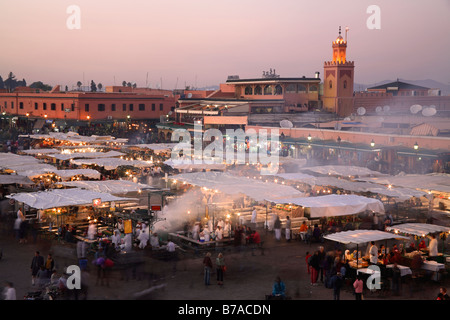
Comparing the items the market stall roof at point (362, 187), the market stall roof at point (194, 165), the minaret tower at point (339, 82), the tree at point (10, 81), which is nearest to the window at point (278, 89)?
the minaret tower at point (339, 82)

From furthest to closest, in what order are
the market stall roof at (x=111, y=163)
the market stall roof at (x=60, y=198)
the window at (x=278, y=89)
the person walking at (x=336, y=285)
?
the window at (x=278, y=89), the market stall roof at (x=111, y=163), the market stall roof at (x=60, y=198), the person walking at (x=336, y=285)

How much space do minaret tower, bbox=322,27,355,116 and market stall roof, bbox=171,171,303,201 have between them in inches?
1483

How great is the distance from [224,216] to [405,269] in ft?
27.4

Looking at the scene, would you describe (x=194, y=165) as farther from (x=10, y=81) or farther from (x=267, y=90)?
(x=10, y=81)

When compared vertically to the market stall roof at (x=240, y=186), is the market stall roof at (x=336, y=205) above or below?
below

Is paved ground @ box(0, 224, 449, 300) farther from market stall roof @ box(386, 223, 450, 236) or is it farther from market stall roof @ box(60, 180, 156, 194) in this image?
market stall roof @ box(60, 180, 156, 194)

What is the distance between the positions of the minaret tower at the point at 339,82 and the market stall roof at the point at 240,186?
3767cm

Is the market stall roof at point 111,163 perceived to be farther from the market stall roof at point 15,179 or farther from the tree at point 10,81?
the tree at point 10,81

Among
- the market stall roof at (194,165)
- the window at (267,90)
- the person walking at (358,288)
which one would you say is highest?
the window at (267,90)

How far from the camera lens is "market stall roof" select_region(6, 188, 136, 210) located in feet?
62.0

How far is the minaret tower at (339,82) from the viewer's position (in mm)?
60156

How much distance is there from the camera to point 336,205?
19359 millimetres

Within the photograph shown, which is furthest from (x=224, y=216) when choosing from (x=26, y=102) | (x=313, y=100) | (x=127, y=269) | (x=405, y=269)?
(x=26, y=102)

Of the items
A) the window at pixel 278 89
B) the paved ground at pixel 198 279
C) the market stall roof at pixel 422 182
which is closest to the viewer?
the paved ground at pixel 198 279
